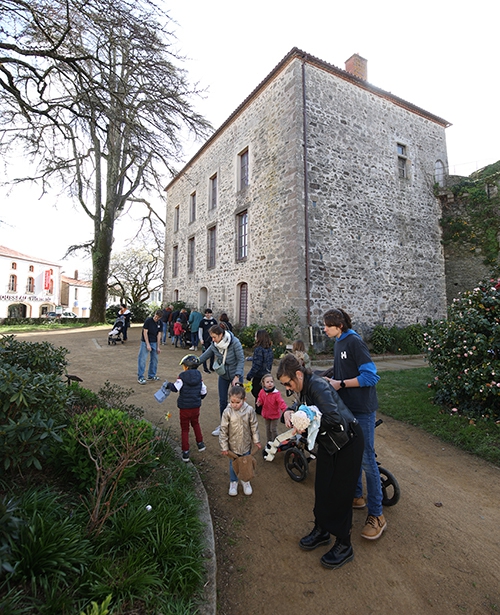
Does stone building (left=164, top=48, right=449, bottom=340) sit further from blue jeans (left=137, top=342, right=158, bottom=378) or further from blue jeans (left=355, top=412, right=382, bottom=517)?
blue jeans (left=355, top=412, right=382, bottom=517)

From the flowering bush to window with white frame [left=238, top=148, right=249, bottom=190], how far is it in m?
10.9

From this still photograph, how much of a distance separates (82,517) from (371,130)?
1504cm

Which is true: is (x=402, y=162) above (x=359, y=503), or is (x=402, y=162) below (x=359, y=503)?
above

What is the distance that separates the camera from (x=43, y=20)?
451 centimetres

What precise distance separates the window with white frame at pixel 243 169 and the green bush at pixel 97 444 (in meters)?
12.9

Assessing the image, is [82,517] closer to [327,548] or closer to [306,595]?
[306,595]

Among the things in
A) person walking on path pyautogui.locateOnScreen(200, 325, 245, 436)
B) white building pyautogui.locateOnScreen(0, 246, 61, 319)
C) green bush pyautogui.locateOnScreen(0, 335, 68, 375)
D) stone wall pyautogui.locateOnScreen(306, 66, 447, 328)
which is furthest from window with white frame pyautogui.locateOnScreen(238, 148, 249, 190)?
white building pyautogui.locateOnScreen(0, 246, 61, 319)

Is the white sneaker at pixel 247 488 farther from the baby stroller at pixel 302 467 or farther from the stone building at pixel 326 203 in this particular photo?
the stone building at pixel 326 203

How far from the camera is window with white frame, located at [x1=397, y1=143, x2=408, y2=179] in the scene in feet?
45.7

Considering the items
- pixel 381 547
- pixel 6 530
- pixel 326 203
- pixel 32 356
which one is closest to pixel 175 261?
pixel 326 203

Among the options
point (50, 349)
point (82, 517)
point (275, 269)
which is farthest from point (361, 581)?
point (275, 269)

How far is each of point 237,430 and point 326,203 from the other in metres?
9.98

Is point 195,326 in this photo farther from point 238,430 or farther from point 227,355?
point 238,430

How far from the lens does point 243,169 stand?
14.8 meters
